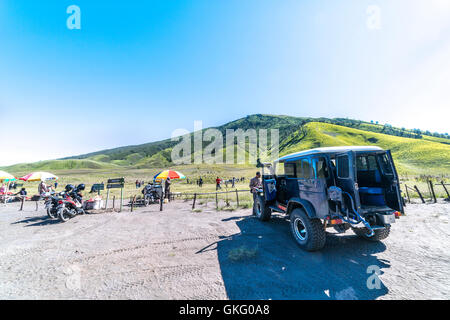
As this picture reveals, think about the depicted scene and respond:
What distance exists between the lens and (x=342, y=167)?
449 cm

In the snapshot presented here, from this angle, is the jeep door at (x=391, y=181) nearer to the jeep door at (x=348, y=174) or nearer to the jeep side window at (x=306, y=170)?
the jeep door at (x=348, y=174)

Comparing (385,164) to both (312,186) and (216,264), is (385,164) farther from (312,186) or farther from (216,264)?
(216,264)

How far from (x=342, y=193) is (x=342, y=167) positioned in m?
0.67

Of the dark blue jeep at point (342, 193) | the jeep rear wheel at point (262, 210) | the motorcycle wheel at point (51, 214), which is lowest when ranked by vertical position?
the motorcycle wheel at point (51, 214)

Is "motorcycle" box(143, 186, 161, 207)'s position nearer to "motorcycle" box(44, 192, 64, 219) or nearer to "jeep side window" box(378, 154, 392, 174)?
"motorcycle" box(44, 192, 64, 219)

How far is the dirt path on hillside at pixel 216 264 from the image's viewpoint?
3.30 meters

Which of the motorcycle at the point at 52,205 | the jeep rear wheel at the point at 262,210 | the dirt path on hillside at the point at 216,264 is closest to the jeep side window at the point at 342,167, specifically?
the dirt path on hillside at the point at 216,264

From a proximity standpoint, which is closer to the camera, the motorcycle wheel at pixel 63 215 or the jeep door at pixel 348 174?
the jeep door at pixel 348 174

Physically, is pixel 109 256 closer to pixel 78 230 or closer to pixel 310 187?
pixel 78 230

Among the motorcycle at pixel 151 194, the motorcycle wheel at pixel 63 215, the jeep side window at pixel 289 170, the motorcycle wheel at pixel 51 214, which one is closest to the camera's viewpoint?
the jeep side window at pixel 289 170

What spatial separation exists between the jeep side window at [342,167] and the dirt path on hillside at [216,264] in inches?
83.7

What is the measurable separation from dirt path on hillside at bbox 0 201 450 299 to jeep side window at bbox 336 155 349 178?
2.13 metres

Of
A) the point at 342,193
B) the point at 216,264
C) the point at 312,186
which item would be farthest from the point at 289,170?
the point at 216,264
